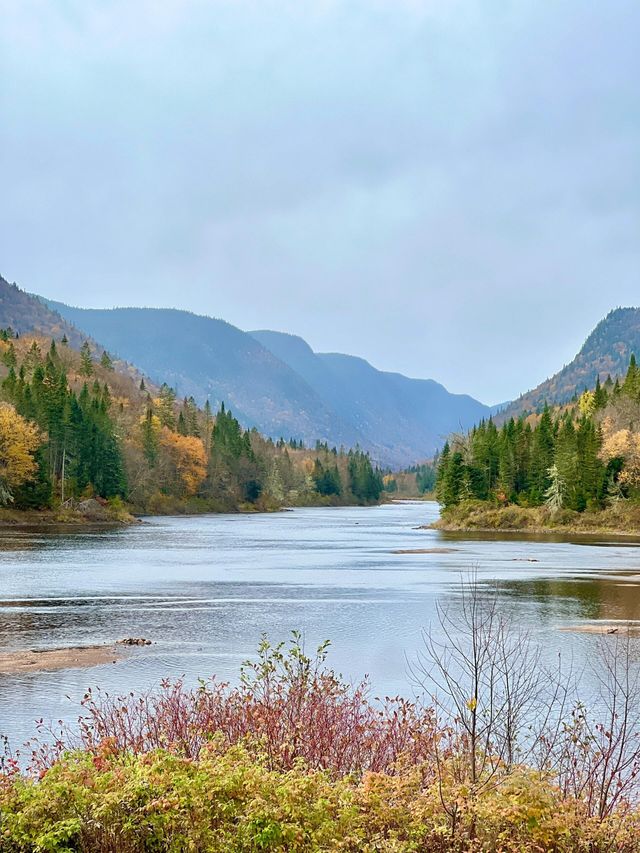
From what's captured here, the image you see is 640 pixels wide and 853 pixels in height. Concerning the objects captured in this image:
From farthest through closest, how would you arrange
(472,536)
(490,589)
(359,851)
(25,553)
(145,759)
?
(472,536) < (25,553) < (490,589) < (145,759) < (359,851)

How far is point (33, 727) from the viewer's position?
739 inches

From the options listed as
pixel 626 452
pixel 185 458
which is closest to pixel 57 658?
pixel 626 452

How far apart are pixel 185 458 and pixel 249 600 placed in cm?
Result: 12623

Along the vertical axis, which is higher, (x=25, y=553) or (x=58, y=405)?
(x=58, y=405)

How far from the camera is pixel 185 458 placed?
547 ft

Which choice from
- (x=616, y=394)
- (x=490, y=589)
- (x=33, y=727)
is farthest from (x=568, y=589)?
(x=616, y=394)

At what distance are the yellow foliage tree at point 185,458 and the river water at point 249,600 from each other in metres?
80.4

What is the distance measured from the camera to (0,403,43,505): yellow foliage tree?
102125 millimetres

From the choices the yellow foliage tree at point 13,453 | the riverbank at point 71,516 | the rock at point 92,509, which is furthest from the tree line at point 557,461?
the yellow foliage tree at point 13,453

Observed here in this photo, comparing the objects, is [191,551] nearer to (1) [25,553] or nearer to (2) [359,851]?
(1) [25,553]

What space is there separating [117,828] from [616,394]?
12691 centimetres

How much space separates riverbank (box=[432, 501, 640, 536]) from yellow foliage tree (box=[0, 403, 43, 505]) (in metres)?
53.6

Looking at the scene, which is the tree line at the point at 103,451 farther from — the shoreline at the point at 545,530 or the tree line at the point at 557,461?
the tree line at the point at 557,461

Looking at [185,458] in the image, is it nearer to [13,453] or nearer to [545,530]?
[13,453]
